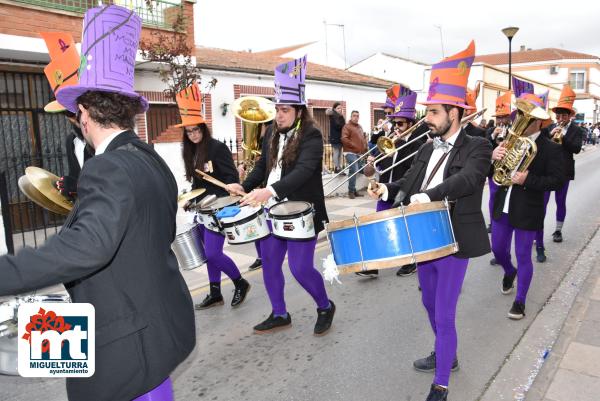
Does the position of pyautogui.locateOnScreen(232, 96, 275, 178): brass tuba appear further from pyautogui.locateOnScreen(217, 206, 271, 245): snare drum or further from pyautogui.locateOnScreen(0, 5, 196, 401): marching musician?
pyautogui.locateOnScreen(0, 5, 196, 401): marching musician

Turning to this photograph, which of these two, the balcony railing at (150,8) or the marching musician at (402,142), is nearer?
the marching musician at (402,142)

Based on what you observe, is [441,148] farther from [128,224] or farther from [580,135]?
[580,135]

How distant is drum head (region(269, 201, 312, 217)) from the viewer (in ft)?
12.9

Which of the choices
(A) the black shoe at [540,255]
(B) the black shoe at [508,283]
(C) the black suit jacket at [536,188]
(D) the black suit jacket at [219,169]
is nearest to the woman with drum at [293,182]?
(D) the black suit jacket at [219,169]

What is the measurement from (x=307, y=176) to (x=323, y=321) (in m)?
1.37

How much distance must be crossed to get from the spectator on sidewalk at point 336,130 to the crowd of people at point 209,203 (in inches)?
236

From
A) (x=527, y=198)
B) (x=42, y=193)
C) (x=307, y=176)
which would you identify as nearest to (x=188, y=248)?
(x=307, y=176)

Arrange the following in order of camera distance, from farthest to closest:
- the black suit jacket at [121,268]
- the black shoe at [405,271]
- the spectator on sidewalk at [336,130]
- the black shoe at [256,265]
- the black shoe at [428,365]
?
the spectator on sidewalk at [336,130]
the black shoe at [256,265]
the black shoe at [405,271]
the black shoe at [428,365]
the black suit jacket at [121,268]

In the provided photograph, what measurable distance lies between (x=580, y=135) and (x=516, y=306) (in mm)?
3681

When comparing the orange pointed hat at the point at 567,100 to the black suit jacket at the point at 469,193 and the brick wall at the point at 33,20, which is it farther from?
the brick wall at the point at 33,20

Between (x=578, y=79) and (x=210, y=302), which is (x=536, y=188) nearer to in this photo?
(x=210, y=302)

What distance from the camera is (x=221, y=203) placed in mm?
4449

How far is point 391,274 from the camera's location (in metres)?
6.18

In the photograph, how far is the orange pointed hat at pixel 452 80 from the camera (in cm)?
321
